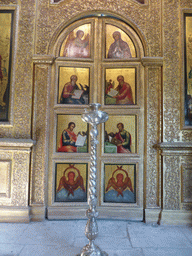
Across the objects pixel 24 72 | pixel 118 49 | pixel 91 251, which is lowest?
pixel 91 251

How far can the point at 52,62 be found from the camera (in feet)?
12.3

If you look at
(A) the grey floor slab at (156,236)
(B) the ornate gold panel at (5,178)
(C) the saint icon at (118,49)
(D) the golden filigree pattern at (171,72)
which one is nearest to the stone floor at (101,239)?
(A) the grey floor slab at (156,236)

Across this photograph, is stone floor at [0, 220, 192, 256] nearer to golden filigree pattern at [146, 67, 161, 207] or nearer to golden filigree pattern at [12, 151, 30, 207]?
golden filigree pattern at [12, 151, 30, 207]

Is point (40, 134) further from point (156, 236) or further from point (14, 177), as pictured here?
→ point (156, 236)

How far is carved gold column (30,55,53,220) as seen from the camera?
11.8 ft

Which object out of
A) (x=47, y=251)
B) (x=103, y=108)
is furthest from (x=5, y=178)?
(x=103, y=108)

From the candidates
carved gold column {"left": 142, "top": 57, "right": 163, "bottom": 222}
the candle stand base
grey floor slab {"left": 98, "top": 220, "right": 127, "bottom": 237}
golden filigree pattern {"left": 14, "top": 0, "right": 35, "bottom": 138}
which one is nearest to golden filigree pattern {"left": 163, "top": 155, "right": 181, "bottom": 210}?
carved gold column {"left": 142, "top": 57, "right": 163, "bottom": 222}

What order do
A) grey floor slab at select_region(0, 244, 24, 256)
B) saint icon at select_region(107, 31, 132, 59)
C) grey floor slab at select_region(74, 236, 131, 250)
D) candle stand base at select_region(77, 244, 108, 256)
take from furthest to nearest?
1. saint icon at select_region(107, 31, 132, 59)
2. grey floor slab at select_region(74, 236, 131, 250)
3. grey floor slab at select_region(0, 244, 24, 256)
4. candle stand base at select_region(77, 244, 108, 256)

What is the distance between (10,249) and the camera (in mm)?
2596

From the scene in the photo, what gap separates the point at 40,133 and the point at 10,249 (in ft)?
5.91

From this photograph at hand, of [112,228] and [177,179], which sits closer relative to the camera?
[112,228]

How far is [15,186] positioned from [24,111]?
132 cm

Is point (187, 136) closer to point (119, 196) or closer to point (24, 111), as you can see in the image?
point (119, 196)

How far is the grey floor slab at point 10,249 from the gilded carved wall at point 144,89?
0.88 metres
